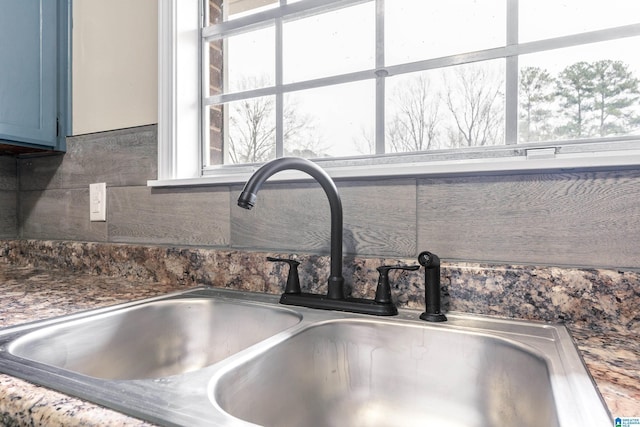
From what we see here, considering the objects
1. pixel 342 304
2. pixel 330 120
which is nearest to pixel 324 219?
→ pixel 342 304

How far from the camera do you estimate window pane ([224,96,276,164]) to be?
1.33 m

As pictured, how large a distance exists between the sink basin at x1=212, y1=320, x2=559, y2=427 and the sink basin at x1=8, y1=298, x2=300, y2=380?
0.14 meters

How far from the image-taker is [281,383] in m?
0.70

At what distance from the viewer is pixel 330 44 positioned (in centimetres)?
123

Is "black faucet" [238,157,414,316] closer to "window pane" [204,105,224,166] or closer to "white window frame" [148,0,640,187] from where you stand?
"white window frame" [148,0,640,187]

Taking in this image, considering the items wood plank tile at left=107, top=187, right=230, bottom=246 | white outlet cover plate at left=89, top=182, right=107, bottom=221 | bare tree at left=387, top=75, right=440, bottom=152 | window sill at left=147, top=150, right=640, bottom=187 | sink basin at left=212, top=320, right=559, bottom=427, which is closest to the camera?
sink basin at left=212, top=320, right=559, bottom=427

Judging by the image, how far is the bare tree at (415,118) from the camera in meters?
1.08

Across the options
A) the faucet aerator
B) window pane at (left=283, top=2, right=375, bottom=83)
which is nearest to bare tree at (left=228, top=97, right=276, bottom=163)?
window pane at (left=283, top=2, right=375, bottom=83)

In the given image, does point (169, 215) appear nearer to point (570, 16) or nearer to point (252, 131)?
point (252, 131)

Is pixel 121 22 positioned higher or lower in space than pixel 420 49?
higher

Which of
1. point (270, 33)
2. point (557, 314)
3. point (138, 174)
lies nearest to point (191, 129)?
point (138, 174)

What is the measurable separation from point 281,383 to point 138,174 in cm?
99

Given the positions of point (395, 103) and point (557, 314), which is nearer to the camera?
point (557, 314)

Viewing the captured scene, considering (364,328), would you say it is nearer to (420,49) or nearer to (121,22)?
(420,49)
